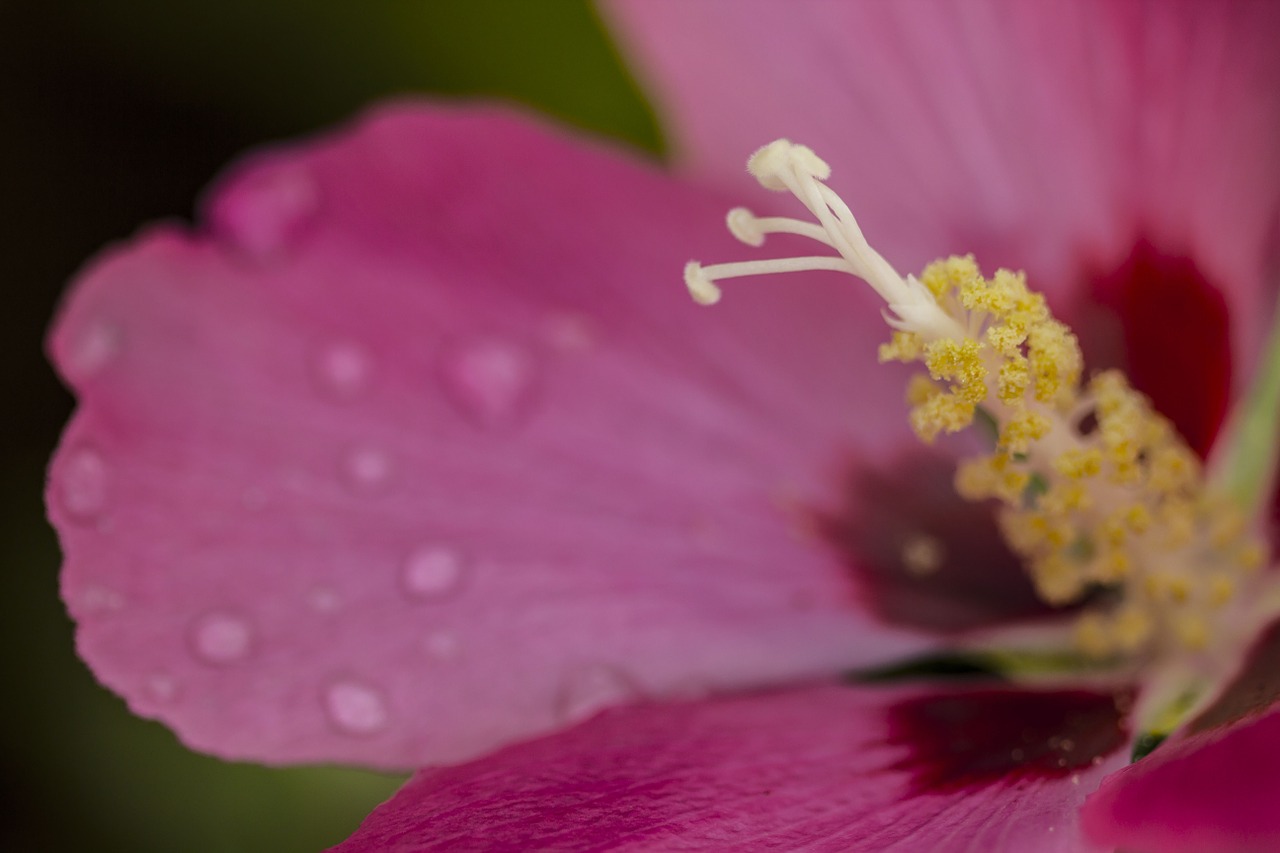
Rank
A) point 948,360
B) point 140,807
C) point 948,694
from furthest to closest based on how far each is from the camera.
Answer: point 140,807
point 948,694
point 948,360

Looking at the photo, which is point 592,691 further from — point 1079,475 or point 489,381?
point 1079,475

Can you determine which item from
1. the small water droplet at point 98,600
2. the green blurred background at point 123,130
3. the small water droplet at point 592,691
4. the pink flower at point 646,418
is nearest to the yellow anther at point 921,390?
the pink flower at point 646,418

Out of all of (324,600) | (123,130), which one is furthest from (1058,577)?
(123,130)

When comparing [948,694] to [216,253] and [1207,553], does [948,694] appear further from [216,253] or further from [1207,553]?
[216,253]

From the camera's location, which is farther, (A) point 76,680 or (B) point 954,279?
(A) point 76,680

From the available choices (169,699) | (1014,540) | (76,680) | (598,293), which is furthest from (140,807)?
(1014,540)

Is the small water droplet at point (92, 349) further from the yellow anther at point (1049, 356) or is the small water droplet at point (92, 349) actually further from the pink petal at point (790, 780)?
A: the yellow anther at point (1049, 356)

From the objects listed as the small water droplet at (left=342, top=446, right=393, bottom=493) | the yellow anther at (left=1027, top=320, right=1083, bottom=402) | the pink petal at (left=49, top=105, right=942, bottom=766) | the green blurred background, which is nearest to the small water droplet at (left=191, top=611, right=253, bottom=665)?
the pink petal at (left=49, top=105, right=942, bottom=766)

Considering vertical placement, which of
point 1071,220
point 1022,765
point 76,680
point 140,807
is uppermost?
point 1071,220
